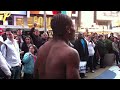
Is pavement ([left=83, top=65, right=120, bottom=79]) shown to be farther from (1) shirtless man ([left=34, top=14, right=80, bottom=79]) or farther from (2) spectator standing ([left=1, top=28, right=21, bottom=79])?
(2) spectator standing ([left=1, top=28, right=21, bottom=79])

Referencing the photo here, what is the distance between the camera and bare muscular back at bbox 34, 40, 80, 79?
6.43 feet

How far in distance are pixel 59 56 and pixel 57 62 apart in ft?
0.13

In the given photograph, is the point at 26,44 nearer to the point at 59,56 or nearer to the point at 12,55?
the point at 12,55

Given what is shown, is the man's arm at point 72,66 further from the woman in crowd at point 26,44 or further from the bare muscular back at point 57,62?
the woman in crowd at point 26,44

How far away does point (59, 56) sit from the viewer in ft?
6.55

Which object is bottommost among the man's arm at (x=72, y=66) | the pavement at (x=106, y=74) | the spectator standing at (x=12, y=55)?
the pavement at (x=106, y=74)

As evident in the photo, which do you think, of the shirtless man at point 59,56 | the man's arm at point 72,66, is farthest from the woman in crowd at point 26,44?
the man's arm at point 72,66

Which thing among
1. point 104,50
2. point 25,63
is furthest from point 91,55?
point 25,63

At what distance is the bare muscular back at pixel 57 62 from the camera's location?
196 centimetres

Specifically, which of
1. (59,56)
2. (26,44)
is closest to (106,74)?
(26,44)

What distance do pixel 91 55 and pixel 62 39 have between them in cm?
666

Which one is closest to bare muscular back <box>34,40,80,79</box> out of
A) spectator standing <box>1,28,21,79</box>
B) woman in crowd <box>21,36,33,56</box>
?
spectator standing <box>1,28,21,79</box>

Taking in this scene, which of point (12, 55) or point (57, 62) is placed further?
point (12, 55)
